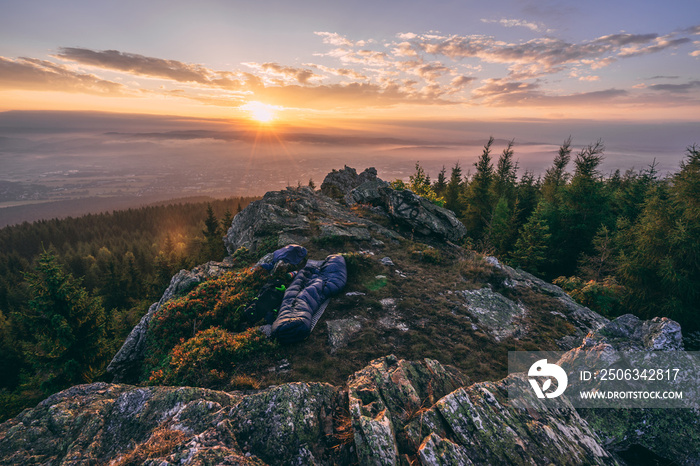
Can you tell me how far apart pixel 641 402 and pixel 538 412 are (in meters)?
2.69

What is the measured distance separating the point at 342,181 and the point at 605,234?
1213 inches

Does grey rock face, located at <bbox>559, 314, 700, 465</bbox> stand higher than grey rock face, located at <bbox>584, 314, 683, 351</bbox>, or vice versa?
grey rock face, located at <bbox>584, 314, 683, 351</bbox>

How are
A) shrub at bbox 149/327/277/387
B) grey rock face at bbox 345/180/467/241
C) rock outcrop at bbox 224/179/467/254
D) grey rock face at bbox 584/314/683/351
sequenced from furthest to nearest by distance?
1. grey rock face at bbox 345/180/467/241
2. rock outcrop at bbox 224/179/467/254
3. shrub at bbox 149/327/277/387
4. grey rock face at bbox 584/314/683/351

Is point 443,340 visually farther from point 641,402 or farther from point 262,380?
point 262,380

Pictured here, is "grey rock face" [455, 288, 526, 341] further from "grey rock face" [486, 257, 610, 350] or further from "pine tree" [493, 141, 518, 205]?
"pine tree" [493, 141, 518, 205]

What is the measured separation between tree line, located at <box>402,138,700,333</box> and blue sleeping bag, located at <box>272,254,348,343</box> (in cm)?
1355

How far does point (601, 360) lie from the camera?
639 cm

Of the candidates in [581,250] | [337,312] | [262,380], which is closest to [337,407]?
[262,380]

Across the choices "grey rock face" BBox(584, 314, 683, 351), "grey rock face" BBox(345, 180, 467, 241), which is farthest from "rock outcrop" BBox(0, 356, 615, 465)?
"grey rock face" BBox(345, 180, 467, 241)

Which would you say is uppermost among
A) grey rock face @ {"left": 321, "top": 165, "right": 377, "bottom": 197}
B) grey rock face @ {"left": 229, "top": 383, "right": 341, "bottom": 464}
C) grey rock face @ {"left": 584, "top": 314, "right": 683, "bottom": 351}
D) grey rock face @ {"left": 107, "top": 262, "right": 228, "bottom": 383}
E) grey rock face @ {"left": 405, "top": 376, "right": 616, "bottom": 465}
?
grey rock face @ {"left": 321, "top": 165, "right": 377, "bottom": 197}

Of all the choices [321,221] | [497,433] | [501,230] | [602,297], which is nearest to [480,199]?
[501,230]

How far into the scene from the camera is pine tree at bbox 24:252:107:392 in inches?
602

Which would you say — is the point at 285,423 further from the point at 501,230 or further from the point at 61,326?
the point at 501,230

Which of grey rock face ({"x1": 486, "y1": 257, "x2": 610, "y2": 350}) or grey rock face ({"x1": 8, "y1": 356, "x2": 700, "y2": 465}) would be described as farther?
grey rock face ({"x1": 486, "y1": 257, "x2": 610, "y2": 350})
